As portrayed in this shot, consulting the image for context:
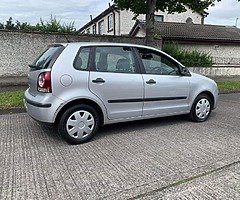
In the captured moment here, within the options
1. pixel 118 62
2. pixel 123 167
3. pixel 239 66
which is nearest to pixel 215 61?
pixel 239 66

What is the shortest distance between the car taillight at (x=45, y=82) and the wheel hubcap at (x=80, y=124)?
0.60 meters

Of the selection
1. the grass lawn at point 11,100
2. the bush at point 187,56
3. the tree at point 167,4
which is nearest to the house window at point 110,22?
the bush at point 187,56

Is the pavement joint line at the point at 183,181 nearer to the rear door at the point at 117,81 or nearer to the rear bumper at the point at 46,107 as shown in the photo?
the rear door at the point at 117,81

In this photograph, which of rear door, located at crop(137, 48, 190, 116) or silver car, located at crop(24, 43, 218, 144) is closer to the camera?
silver car, located at crop(24, 43, 218, 144)

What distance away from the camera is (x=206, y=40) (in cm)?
1916

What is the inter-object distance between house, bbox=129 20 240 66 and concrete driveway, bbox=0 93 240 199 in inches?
541

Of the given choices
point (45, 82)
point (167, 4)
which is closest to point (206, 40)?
point (167, 4)

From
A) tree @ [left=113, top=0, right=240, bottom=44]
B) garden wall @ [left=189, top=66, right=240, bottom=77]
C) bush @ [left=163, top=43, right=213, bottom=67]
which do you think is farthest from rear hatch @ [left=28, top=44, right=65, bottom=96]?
garden wall @ [left=189, top=66, right=240, bottom=77]

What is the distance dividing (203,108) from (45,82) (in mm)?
3514

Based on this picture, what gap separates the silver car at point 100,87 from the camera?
14.5ft

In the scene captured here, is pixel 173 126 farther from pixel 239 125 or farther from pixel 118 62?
pixel 118 62

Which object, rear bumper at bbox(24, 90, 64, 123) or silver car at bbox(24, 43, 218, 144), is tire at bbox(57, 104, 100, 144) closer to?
silver car at bbox(24, 43, 218, 144)

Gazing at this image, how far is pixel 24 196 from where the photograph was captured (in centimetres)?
294

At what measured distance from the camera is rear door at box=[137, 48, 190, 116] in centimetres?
524
